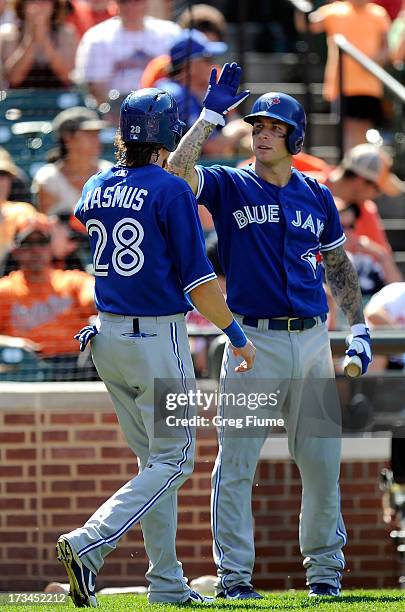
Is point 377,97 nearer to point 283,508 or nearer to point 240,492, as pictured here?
point 283,508

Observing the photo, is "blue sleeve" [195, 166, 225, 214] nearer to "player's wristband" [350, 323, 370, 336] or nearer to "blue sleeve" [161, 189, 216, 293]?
"blue sleeve" [161, 189, 216, 293]

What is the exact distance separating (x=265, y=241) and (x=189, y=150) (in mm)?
517

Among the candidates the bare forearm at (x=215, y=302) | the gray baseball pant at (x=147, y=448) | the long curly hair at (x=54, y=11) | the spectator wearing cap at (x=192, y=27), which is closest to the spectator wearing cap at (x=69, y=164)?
the spectator wearing cap at (x=192, y=27)

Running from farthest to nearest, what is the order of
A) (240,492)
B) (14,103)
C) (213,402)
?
(14,103) → (213,402) → (240,492)

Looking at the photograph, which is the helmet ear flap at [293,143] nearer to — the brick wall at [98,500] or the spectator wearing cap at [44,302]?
the brick wall at [98,500]

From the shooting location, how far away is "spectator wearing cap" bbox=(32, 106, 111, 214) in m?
8.56

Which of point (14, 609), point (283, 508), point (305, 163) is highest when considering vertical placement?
point (305, 163)

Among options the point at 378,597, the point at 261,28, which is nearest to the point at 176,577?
the point at 378,597

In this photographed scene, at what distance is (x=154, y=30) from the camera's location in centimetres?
951

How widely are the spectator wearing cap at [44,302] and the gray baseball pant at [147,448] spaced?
2.72 meters

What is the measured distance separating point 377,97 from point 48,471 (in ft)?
13.7

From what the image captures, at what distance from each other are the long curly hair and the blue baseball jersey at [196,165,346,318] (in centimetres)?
405

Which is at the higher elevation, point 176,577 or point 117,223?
point 117,223

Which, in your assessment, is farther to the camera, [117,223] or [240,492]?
[240,492]
